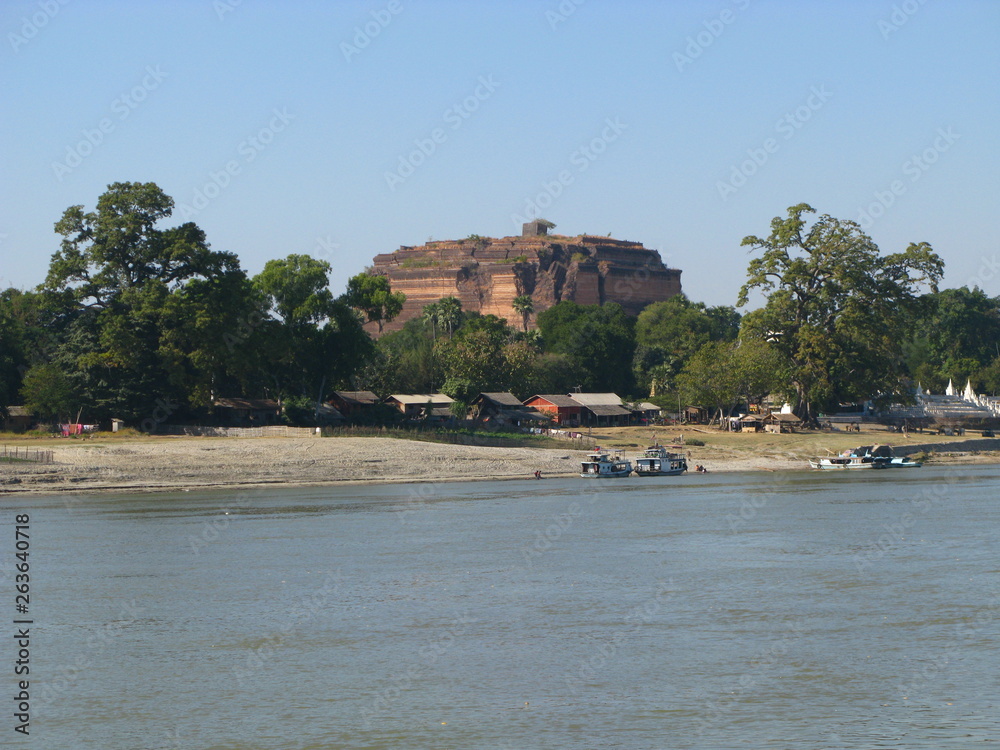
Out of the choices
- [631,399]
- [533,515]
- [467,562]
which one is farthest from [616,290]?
[467,562]

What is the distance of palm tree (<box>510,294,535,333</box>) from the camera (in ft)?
513

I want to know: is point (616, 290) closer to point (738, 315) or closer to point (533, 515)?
point (738, 315)

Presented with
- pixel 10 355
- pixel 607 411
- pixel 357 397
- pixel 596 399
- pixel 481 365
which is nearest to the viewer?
pixel 10 355

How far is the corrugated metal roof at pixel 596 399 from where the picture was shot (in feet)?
333

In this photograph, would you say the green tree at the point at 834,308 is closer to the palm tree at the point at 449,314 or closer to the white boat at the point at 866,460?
the white boat at the point at 866,460

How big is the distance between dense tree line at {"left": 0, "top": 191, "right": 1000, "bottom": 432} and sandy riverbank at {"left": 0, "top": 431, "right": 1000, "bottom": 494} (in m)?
7.11

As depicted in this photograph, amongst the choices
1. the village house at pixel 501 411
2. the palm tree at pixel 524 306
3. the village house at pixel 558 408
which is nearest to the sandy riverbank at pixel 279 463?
the village house at pixel 501 411

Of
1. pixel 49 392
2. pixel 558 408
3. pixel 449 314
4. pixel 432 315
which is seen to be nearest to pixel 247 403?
pixel 49 392

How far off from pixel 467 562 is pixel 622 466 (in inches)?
1448

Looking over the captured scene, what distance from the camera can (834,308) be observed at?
3789 inches

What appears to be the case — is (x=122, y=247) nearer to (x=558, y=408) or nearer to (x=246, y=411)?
(x=246, y=411)

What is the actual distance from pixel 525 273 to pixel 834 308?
81860 millimetres

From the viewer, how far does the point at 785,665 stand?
2077 centimetres

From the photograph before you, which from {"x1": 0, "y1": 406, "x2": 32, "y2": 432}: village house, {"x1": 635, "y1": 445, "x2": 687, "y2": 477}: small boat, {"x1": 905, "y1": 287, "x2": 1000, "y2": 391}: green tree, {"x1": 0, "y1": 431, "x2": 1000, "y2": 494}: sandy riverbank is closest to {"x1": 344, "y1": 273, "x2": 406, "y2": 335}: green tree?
{"x1": 0, "y1": 431, "x2": 1000, "y2": 494}: sandy riverbank
